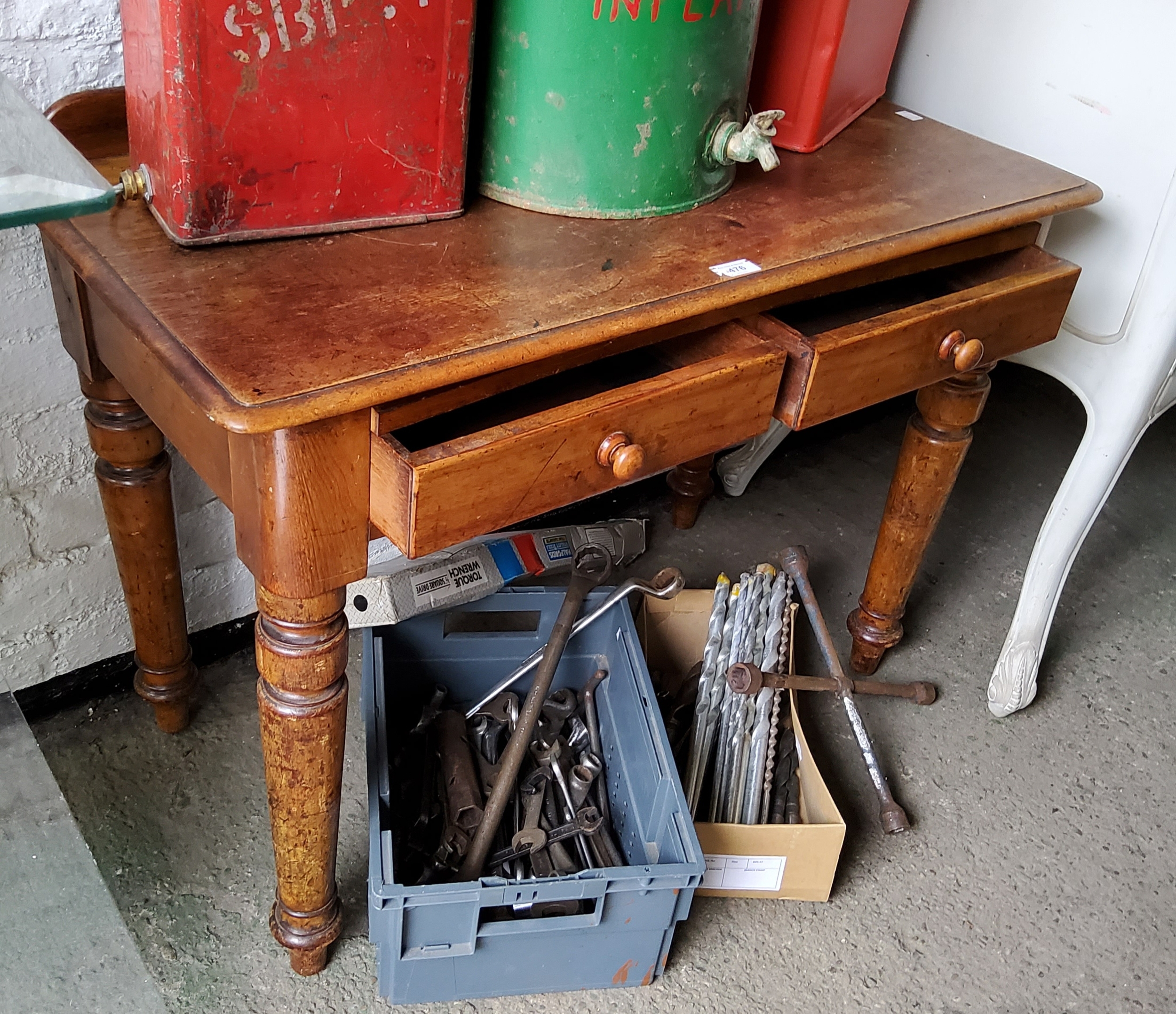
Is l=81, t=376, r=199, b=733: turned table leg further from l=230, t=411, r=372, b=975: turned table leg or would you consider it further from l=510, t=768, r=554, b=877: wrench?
l=510, t=768, r=554, b=877: wrench

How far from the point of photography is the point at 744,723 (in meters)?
1.50

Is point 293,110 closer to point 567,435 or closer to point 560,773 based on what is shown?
point 567,435

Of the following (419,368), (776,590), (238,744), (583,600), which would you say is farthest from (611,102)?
(238,744)

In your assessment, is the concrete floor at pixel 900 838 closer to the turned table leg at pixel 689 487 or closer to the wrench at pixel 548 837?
the turned table leg at pixel 689 487

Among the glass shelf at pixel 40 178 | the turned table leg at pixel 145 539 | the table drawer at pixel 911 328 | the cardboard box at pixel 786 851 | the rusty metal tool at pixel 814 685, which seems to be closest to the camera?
the glass shelf at pixel 40 178

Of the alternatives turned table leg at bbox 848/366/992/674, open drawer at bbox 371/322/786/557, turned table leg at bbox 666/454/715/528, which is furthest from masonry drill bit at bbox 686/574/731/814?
open drawer at bbox 371/322/786/557

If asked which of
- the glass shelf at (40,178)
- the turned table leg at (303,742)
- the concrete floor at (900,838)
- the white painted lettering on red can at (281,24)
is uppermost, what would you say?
the white painted lettering on red can at (281,24)

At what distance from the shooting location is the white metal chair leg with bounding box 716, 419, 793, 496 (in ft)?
6.72

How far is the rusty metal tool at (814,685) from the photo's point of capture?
4.75 feet

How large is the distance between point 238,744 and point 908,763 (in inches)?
36.1

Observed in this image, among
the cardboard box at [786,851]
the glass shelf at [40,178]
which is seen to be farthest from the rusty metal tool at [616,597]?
the glass shelf at [40,178]

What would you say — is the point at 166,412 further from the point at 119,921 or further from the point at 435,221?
the point at 119,921

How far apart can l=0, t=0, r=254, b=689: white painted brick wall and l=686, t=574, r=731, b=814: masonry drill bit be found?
2.12 feet

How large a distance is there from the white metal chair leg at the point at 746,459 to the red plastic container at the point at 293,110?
3.53 feet
